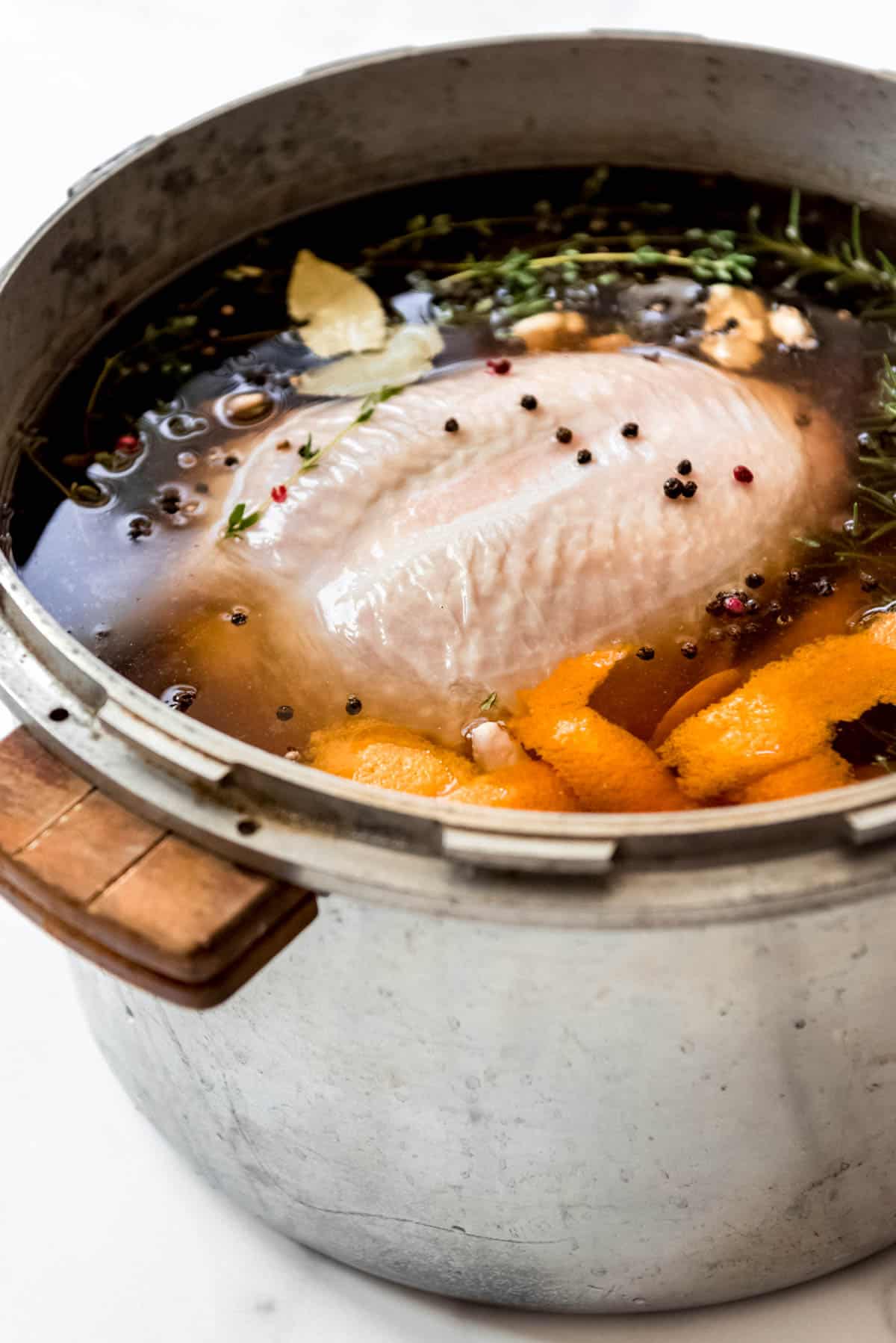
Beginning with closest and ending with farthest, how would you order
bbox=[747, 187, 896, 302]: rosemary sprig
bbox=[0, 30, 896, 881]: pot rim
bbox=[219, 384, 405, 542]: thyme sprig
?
bbox=[0, 30, 896, 881]: pot rim
bbox=[219, 384, 405, 542]: thyme sprig
bbox=[747, 187, 896, 302]: rosemary sprig

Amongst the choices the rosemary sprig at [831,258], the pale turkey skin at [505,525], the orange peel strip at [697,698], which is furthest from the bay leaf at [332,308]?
the orange peel strip at [697,698]

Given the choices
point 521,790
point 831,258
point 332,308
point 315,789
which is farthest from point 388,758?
point 831,258

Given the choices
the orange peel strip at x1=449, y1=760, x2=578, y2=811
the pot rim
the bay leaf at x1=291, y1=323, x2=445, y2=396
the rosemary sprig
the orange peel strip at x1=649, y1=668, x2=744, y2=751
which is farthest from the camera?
the rosemary sprig

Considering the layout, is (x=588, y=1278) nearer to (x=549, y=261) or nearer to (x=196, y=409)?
(x=196, y=409)

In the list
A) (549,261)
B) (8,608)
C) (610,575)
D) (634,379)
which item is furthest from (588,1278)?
(549,261)

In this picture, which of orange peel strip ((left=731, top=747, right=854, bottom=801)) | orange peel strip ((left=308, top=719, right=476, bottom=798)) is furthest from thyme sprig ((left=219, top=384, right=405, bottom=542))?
orange peel strip ((left=731, top=747, right=854, bottom=801))

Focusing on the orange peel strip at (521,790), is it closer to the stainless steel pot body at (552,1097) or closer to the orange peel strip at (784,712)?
the orange peel strip at (784,712)

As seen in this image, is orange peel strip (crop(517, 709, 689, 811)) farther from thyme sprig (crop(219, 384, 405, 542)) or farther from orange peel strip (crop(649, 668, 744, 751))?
thyme sprig (crop(219, 384, 405, 542))

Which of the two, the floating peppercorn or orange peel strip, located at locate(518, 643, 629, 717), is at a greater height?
the floating peppercorn
